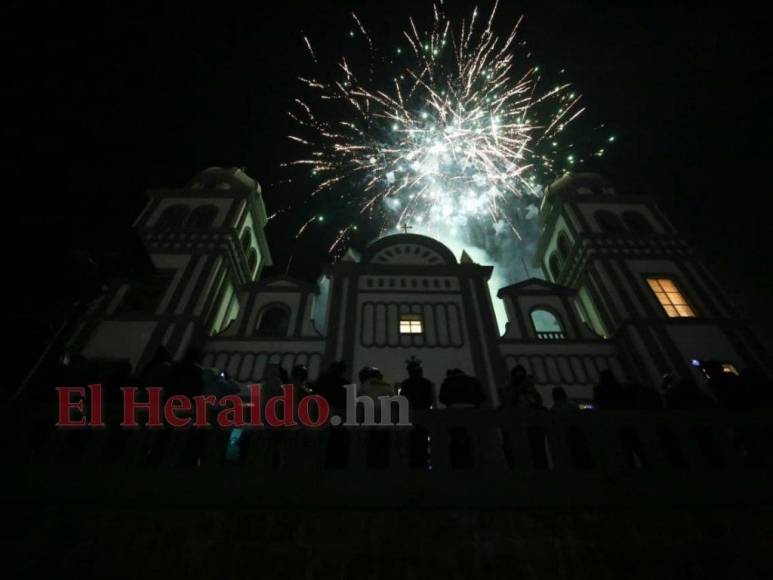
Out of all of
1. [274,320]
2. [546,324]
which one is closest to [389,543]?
[274,320]

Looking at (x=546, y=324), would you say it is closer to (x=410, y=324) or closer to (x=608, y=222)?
(x=410, y=324)

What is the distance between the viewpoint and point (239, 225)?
2302 cm

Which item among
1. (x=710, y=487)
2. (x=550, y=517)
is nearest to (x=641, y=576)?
(x=550, y=517)

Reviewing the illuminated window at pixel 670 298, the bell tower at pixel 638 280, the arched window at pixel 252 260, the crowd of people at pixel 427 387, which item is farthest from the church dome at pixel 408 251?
the crowd of people at pixel 427 387

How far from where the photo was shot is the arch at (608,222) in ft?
75.4

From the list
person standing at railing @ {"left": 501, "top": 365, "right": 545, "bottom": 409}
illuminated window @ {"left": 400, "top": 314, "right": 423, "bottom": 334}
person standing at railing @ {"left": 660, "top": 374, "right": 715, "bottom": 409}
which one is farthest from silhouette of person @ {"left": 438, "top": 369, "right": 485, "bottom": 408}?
illuminated window @ {"left": 400, "top": 314, "right": 423, "bottom": 334}

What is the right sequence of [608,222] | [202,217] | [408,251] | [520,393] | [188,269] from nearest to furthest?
[520,393] → [188,269] → [408,251] → [202,217] → [608,222]

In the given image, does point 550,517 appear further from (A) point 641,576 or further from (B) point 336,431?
(B) point 336,431

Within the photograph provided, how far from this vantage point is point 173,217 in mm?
22719

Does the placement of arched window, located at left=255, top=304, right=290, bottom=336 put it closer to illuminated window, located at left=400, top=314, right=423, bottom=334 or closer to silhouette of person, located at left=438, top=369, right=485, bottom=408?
illuminated window, located at left=400, top=314, right=423, bottom=334

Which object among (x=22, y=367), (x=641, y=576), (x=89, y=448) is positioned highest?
(x=22, y=367)

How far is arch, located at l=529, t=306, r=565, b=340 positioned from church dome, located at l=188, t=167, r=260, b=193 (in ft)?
54.9

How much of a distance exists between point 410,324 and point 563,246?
11.6 m

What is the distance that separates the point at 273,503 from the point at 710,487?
17.7ft
